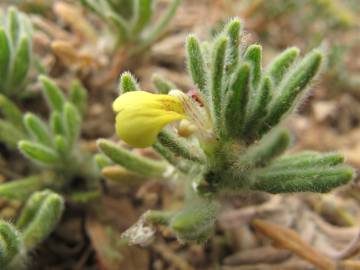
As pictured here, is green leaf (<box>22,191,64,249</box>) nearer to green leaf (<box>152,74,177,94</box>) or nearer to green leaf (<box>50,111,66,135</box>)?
green leaf (<box>50,111,66,135</box>)

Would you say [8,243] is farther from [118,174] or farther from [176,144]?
[176,144]

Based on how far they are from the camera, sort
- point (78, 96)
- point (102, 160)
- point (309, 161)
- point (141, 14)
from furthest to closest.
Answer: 1. point (141, 14)
2. point (78, 96)
3. point (102, 160)
4. point (309, 161)

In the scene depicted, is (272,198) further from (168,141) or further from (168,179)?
(168,141)

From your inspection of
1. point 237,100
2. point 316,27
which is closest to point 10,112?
point 237,100

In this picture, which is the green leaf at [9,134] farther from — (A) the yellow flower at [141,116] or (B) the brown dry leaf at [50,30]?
(A) the yellow flower at [141,116]

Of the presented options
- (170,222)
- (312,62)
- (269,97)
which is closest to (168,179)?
(170,222)
